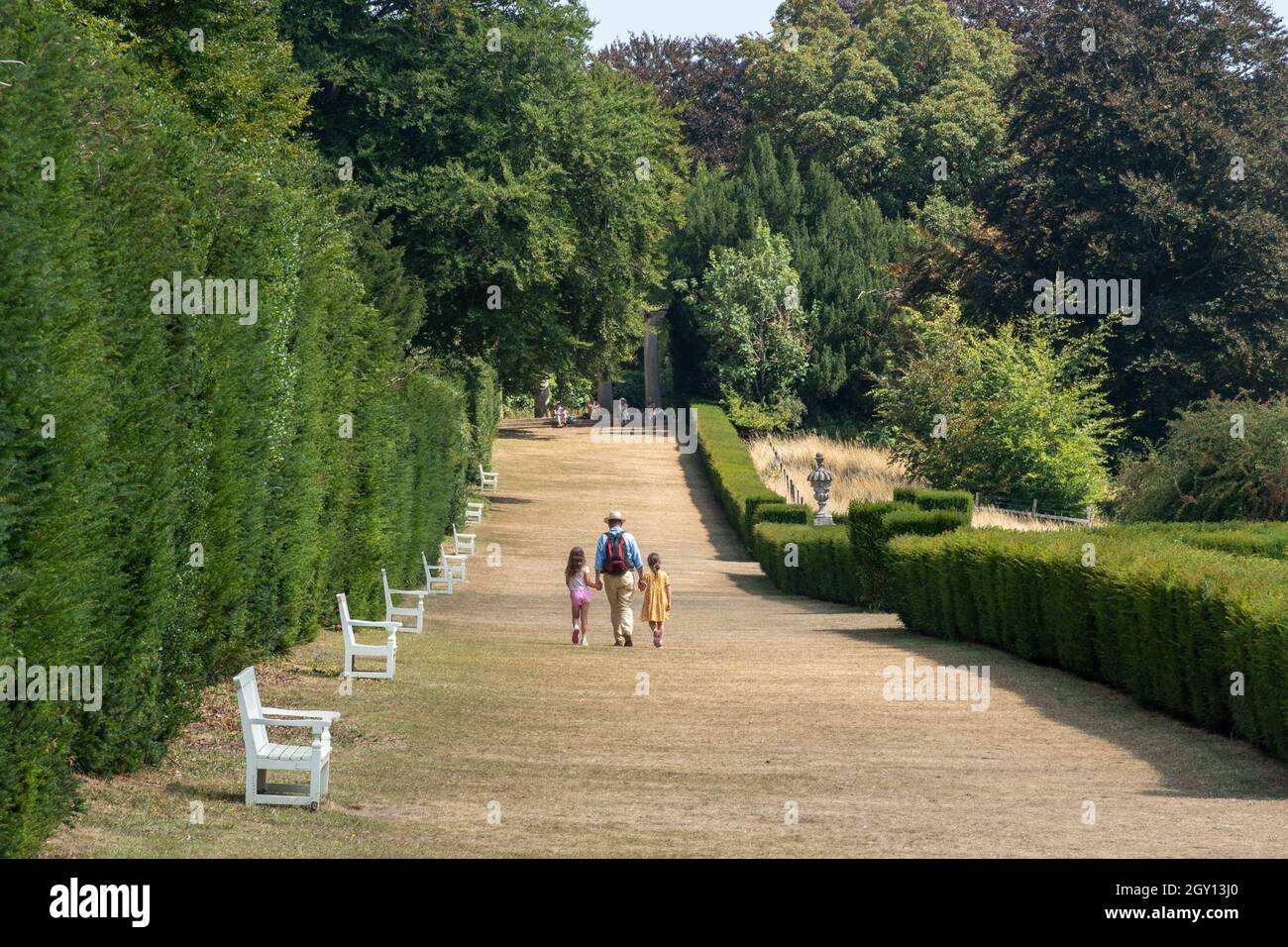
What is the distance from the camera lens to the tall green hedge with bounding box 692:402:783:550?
42062 millimetres

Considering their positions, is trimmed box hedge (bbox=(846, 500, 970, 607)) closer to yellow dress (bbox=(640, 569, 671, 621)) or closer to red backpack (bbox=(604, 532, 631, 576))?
yellow dress (bbox=(640, 569, 671, 621))

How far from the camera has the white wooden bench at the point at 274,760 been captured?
29.7 feet

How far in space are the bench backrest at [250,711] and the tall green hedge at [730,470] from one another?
30739mm

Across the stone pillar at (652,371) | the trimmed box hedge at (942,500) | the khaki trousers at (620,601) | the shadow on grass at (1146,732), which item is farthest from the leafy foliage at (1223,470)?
the stone pillar at (652,371)

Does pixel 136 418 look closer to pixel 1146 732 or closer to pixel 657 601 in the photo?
pixel 1146 732

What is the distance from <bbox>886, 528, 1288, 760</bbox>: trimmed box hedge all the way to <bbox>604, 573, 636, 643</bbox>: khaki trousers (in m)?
4.10

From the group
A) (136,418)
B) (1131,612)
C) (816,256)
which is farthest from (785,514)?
(816,256)

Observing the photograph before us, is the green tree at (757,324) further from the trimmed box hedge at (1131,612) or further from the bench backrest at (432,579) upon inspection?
the trimmed box hedge at (1131,612)

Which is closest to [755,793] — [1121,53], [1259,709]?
[1259,709]

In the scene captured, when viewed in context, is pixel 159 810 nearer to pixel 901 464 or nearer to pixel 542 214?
pixel 542 214

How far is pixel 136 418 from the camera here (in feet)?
32.1

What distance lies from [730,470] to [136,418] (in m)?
39.8

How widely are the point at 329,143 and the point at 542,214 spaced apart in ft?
17.5

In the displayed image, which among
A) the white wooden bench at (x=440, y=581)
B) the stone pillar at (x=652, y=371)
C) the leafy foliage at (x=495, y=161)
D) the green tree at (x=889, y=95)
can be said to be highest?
the green tree at (x=889, y=95)
